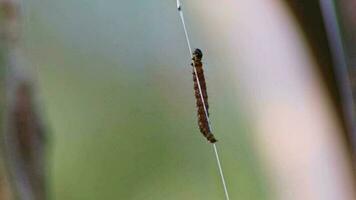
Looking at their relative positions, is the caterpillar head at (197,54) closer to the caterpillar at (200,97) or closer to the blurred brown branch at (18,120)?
the caterpillar at (200,97)

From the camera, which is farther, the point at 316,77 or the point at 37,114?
the point at 316,77

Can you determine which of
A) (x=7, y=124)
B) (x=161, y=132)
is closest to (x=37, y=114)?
(x=7, y=124)

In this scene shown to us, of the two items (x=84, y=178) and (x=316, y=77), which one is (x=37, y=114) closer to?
(x=84, y=178)

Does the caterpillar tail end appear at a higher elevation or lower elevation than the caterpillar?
lower

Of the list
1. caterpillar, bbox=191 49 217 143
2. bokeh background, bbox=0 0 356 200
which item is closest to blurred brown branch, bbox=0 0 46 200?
bokeh background, bbox=0 0 356 200

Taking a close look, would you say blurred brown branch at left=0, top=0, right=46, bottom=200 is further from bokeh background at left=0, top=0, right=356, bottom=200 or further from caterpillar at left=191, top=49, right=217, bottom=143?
caterpillar at left=191, top=49, right=217, bottom=143

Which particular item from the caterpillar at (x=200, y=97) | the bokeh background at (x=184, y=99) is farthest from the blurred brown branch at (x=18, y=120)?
the caterpillar at (x=200, y=97)
